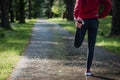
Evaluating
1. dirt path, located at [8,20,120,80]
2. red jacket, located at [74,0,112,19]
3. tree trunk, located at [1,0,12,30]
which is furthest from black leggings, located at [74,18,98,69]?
tree trunk, located at [1,0,12,30]

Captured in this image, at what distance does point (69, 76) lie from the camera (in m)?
8.30

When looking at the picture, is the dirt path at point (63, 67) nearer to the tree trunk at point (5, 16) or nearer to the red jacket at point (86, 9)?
the red jacket at point (86, 9)

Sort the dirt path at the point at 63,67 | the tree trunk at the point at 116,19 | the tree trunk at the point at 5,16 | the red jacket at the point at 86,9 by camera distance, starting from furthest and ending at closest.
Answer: the tree trunk at the point at 5,16 < the tree trunk at the point at 116,19 < the dirt path at the point at 63,67 < the red jacket at the point at 86,9

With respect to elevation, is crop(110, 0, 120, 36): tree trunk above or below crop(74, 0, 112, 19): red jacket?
below

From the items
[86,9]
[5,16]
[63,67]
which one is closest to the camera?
[86,9]

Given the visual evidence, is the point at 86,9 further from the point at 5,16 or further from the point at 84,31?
the point at 5,16

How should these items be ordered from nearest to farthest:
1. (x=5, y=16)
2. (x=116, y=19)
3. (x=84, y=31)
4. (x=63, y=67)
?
1. (x=84, y=31)
2. (x=63, y=67)
3. (x=116, y=19)
4. (x=5, y=16)

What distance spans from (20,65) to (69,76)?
215 centimetres

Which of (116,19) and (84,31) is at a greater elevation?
(84,31)

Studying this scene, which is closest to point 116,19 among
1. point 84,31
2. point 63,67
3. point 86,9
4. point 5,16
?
point 63,67

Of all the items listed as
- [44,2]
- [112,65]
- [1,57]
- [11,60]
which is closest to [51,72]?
[112,65]

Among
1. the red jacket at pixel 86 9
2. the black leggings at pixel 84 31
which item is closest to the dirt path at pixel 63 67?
the black leggings at pixel 84 31

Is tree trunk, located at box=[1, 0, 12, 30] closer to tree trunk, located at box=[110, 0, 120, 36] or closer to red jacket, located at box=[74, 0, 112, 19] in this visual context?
tree trunk, located at box=[110, 0, 120, 36]

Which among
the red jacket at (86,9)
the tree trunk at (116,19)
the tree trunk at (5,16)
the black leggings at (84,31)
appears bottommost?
the tree trunk at (5,16)
